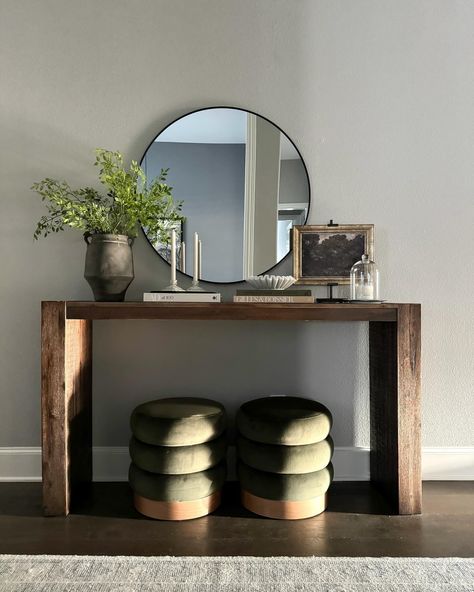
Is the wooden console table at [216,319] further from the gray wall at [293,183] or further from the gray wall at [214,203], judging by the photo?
the gray wall at [293,183]

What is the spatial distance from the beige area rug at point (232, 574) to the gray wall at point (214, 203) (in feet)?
3.68

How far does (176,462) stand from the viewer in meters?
1.55

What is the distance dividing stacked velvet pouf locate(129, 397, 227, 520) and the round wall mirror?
0.66m

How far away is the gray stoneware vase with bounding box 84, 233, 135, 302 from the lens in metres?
1.73

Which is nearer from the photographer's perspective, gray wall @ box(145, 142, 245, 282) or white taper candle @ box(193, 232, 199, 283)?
white taper candle @ box(193, 232, 199, 283)

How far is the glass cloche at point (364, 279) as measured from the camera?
6.23ft

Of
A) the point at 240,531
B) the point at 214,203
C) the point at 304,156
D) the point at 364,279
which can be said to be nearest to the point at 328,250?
the point at 364,279

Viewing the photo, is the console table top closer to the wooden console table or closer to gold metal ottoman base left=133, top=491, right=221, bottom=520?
the wooden console table

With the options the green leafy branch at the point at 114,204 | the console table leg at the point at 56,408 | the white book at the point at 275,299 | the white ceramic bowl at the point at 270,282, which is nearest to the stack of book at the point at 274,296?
the white book at the point at 275,299

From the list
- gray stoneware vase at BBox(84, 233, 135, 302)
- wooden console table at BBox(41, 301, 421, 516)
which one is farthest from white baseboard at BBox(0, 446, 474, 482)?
gray stoneware vase at BBox(84, 233, 135, 302)

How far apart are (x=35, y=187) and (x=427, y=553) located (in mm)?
2005

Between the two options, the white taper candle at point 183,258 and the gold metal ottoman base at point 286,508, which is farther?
the white taper candle at point 183,258

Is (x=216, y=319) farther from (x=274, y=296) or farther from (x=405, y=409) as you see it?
(x=405, y=409)

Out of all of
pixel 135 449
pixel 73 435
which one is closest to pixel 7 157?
pixel 73 435
